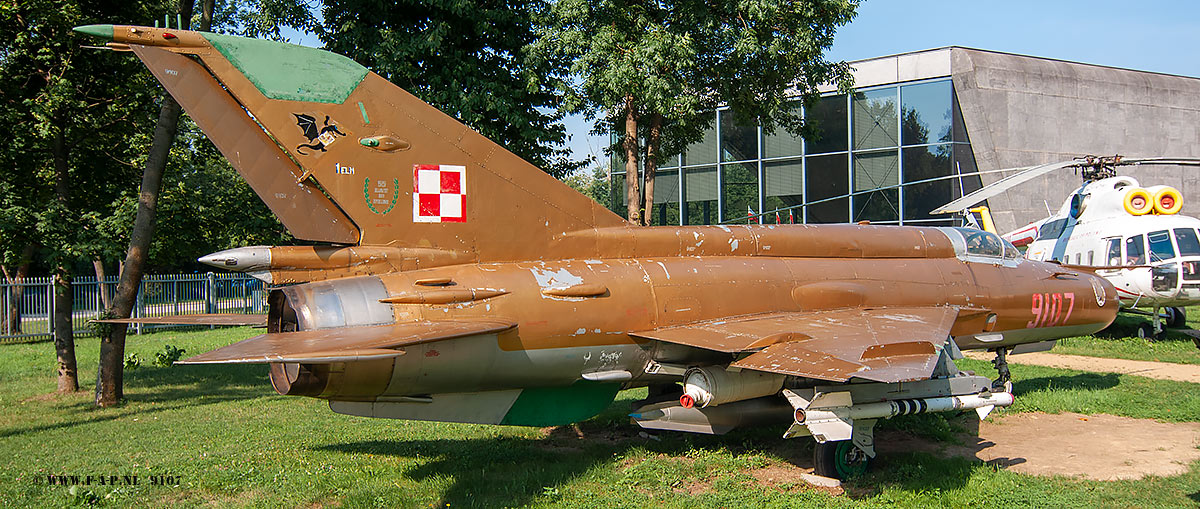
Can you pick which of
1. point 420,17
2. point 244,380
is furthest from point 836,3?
point 244,380

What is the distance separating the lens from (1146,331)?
18000 mm

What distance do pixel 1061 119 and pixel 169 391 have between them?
3010 cm

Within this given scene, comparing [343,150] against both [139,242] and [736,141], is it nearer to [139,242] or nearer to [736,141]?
[139,242]

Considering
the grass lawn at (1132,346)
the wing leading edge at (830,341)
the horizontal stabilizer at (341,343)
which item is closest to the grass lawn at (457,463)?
the wing leading edge at (830,341)

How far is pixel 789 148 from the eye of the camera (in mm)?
28891

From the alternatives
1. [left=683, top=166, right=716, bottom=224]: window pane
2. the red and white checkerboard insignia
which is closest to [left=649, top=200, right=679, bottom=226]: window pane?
[left=683, top=166, right=716, bottom=224]: window pane

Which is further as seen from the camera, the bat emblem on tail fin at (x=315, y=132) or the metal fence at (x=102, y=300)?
the metal fence at (x=102, y=300)

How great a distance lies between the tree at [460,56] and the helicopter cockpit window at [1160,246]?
1358 cm

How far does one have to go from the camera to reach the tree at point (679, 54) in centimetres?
1440

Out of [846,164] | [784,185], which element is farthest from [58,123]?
[846,164]

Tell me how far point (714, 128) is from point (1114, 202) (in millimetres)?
15014

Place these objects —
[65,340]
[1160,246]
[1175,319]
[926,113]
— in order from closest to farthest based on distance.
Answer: [65,340] < [1160,246] < [1175,319] < [926,113]

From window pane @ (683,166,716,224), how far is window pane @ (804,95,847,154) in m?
4.32

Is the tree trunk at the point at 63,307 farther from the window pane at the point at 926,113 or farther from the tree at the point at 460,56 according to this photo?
the window pane at the point at 926,113
